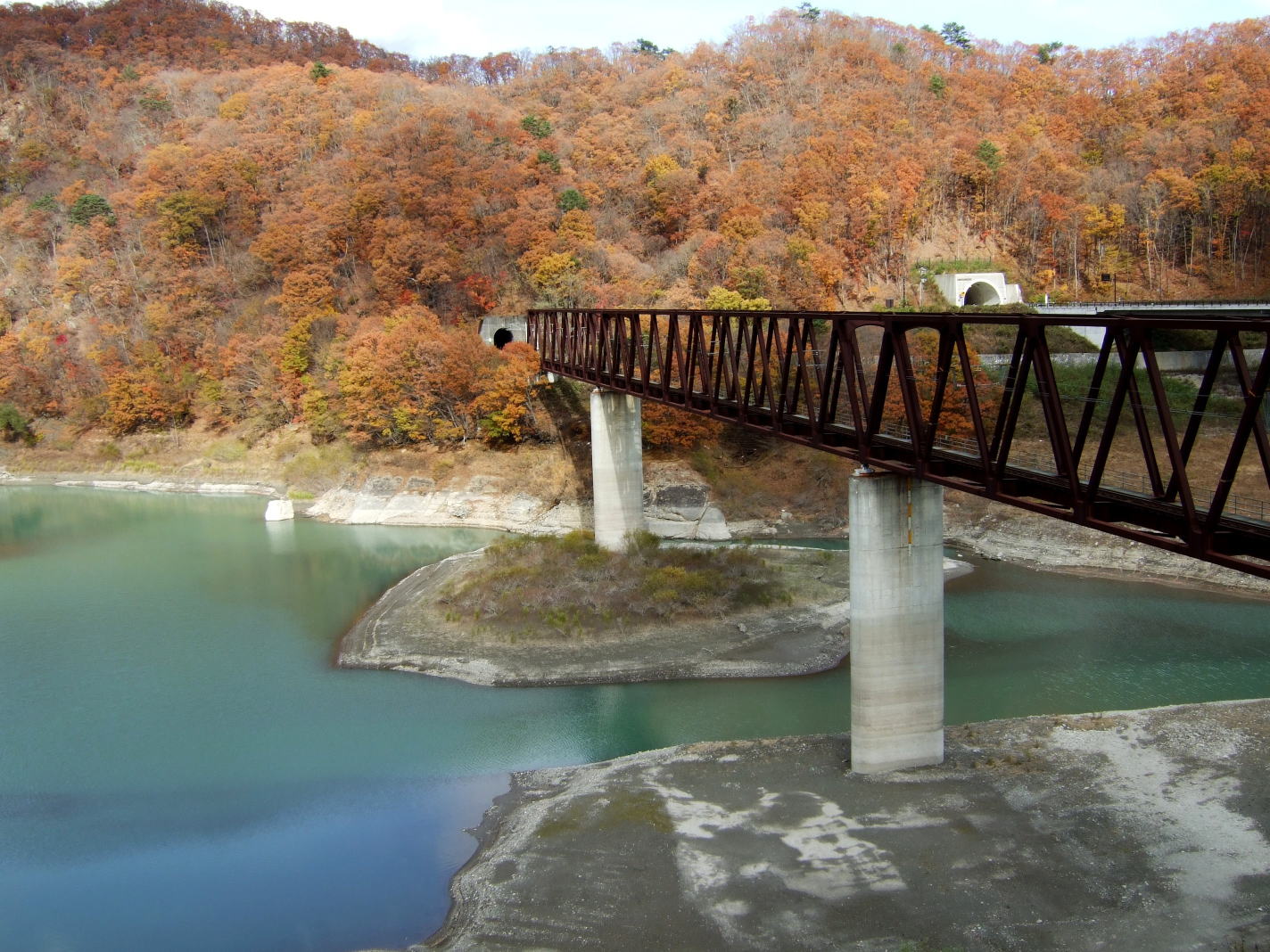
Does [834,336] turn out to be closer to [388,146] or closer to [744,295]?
[744,295]

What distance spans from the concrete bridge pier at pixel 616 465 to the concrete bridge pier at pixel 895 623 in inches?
643

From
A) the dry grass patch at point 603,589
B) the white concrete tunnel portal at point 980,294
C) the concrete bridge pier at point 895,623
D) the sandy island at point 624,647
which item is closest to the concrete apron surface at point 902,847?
the concrete bridge pier at point 895,623

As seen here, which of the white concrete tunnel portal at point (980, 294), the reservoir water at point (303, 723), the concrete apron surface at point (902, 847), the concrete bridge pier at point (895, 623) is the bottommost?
the reservoir water at point (303, 723)

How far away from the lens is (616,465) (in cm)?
3475

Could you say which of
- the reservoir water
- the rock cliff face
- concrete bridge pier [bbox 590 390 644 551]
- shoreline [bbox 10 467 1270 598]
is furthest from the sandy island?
the rock cliff face

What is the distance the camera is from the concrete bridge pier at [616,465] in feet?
114

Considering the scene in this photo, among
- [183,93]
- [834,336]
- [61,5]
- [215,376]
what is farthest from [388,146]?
[61,5]

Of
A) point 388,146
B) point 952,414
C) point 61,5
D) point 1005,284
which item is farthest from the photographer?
point 61,5

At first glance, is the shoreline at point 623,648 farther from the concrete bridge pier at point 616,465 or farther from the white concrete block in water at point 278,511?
the white concrete block in water at point 278,511

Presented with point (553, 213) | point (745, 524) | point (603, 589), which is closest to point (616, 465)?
point (603, 589)

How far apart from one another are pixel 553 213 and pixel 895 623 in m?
44.9

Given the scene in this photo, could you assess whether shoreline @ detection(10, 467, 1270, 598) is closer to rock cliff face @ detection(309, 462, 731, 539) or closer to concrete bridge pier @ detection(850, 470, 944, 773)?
rock cliff face @ detection(309, 462, 731, 539)

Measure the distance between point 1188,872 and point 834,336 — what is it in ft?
34.0

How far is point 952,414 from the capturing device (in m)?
38.5
